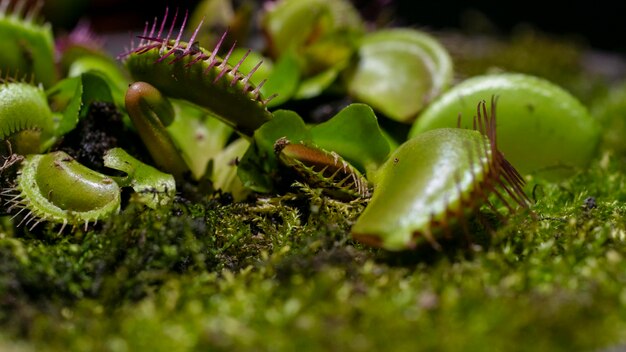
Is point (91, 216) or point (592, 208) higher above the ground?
point (592, 208)

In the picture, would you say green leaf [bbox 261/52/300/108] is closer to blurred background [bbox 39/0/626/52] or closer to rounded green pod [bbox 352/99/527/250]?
rounded green pod [bbox 352/99/527/250]

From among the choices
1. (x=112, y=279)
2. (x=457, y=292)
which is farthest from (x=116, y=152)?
(x=457, y=292)

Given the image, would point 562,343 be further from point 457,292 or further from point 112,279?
point 112,279

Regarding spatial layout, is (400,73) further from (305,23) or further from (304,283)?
(304,283)

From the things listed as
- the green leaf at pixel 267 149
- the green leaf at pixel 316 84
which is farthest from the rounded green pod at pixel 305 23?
the green leaf at pixel 267 149

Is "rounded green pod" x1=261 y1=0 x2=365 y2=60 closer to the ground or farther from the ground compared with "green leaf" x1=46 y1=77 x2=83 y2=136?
farther from the ground

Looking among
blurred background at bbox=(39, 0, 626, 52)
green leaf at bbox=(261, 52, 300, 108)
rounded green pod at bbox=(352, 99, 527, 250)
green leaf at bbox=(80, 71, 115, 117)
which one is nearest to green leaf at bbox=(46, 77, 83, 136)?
green leaf at bbox=(80, 71, 115, 117)
